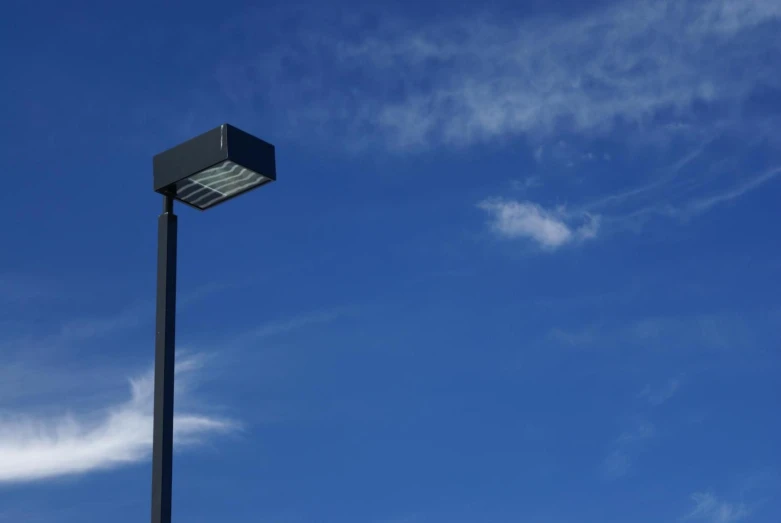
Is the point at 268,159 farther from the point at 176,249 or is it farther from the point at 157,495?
the point at 157,495

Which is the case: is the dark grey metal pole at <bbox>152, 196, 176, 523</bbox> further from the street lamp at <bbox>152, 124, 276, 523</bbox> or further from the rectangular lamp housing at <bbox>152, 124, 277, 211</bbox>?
the rectangular lamp housing at <bbox>152, 124, 277, 211</bbox>

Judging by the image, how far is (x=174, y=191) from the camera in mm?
10523

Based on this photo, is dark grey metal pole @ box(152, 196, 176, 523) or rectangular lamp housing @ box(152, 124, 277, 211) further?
rectangular lamp housing @ box(152, 124, 277, 211)

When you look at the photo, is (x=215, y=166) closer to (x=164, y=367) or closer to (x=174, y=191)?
(x=174, y=191)

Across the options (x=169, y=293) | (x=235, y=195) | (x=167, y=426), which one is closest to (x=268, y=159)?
(x=235, y=195)

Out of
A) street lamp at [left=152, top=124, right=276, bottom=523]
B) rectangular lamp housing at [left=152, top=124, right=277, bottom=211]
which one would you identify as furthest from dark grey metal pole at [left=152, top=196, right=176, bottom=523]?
rectangular lamp housing at [left=152, top=124, right=277, bottom=211]

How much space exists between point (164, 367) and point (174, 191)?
1.40 metres

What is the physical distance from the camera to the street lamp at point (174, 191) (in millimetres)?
9797

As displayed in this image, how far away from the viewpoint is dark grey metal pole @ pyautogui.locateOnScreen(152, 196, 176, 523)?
381 inches

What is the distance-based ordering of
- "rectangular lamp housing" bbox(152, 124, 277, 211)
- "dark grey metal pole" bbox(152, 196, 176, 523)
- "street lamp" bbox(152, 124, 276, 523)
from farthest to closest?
"rectangular lamp housing" bbox(152, 124, 277, 211)
"street lamp" bbox(152, 124, 276, 523)
"dark grey metal pole" bbox(152, 196, 176, 523)

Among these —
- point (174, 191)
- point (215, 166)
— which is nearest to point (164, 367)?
point (174, 191)

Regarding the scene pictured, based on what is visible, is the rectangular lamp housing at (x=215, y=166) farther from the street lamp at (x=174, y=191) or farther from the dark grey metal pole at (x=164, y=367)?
the dark grey metal pole at (x=164, y=367)

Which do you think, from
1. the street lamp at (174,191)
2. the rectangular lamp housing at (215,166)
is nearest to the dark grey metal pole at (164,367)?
the street lamp at (174,191)

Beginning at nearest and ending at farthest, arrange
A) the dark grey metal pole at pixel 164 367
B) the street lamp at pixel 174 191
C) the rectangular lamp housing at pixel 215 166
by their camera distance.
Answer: the dark grey metal pole at pixel 164 367
the street lamp at pixel 174 191
the rectangular lamp housing at pixel 215 166
